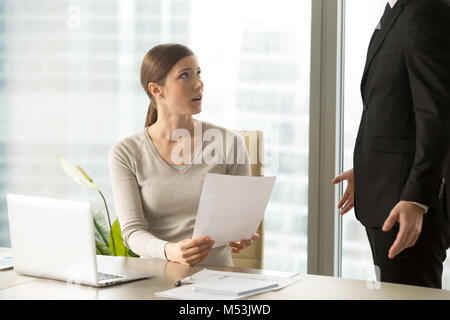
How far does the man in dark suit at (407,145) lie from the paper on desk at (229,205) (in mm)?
309

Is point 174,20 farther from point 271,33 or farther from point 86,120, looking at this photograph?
point 86,120

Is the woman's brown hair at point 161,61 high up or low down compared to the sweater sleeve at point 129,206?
up

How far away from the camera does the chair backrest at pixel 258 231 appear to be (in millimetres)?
1955

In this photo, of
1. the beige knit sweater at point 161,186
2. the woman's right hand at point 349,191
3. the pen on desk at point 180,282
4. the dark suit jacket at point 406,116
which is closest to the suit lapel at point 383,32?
the dark suit jacket at point 406,116

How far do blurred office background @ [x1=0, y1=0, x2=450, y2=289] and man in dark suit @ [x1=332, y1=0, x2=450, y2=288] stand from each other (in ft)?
3.50

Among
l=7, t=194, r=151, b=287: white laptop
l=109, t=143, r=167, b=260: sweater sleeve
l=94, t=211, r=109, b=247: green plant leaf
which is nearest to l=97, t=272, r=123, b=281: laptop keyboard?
l=7, t=194, r=151, b=287: white laptop

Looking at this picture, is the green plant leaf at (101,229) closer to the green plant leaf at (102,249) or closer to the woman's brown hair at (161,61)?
the green plant leaf at (102,249)

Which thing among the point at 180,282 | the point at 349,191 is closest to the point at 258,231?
the point at 349,191

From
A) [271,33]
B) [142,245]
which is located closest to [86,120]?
[271,33]

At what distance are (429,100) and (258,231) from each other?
85cm

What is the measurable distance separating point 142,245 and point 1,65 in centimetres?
196

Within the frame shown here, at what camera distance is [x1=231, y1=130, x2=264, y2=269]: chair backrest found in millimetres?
1955

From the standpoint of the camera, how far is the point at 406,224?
1.30m
